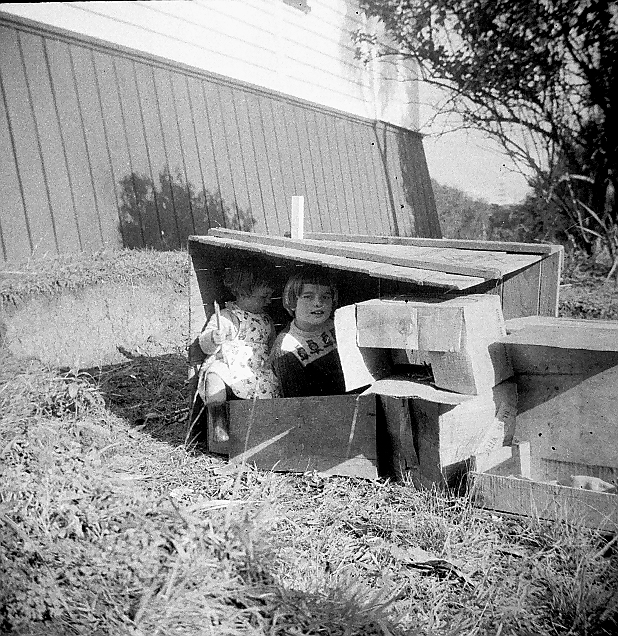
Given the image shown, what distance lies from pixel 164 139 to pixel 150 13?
155 centimetres

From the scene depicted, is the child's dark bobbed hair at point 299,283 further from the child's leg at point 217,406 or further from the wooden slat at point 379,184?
the wooden slat at point 379,184

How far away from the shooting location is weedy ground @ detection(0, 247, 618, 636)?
6.24 feet

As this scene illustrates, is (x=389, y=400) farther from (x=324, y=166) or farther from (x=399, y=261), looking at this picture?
(x=324, y=166)

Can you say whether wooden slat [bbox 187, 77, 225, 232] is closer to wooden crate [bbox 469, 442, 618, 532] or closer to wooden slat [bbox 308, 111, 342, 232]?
wooden slat [bbox 308, 111, 342, 232]

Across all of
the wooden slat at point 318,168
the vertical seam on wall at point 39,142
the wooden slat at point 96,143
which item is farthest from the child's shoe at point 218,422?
the wooden slat at point 318,168

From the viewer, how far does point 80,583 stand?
76.5 inches

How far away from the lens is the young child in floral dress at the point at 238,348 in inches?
145

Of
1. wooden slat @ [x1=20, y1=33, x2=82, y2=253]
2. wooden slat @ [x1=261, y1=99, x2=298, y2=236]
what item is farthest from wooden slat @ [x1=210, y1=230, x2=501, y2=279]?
wooden slat @ [x1=261, y1=99, x2=298, y2=236]

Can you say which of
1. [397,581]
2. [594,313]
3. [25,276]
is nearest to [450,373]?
[397,581]

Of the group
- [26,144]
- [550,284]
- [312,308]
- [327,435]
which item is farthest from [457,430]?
[26,144]

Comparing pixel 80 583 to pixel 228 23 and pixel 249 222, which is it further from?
pixel 228 23

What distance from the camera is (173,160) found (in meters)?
6.93

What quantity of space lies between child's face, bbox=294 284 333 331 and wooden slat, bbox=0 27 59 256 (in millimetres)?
2892

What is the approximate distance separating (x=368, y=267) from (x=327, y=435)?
0.96 m
